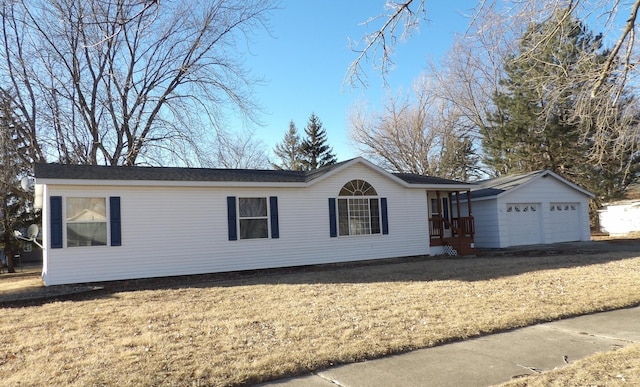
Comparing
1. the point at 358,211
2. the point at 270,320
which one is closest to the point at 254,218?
the point at 358,211

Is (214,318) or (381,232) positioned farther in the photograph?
(381,232)

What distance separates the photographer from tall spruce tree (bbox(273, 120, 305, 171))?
44750mm

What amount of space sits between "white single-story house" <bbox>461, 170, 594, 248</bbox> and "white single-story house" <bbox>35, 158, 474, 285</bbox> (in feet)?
8.85

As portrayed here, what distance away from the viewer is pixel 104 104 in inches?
787

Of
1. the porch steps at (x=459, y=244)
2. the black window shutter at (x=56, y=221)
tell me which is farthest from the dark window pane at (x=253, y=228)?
the porch steps at (x=459, y=244)

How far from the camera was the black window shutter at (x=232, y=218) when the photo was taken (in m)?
12.7

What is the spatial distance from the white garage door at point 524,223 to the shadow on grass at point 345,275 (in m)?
3.94

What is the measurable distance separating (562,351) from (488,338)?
84 centimetres

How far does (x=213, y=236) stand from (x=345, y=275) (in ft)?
12.6

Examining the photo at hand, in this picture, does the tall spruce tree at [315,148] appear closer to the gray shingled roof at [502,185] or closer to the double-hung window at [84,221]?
the gray shingled roof at [502,185]

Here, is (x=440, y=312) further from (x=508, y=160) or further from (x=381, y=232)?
(x=508, y=160)

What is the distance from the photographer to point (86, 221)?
1101 cm

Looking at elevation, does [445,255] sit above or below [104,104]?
below

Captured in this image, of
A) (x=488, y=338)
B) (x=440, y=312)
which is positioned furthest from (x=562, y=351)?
(x=440, y=312)
